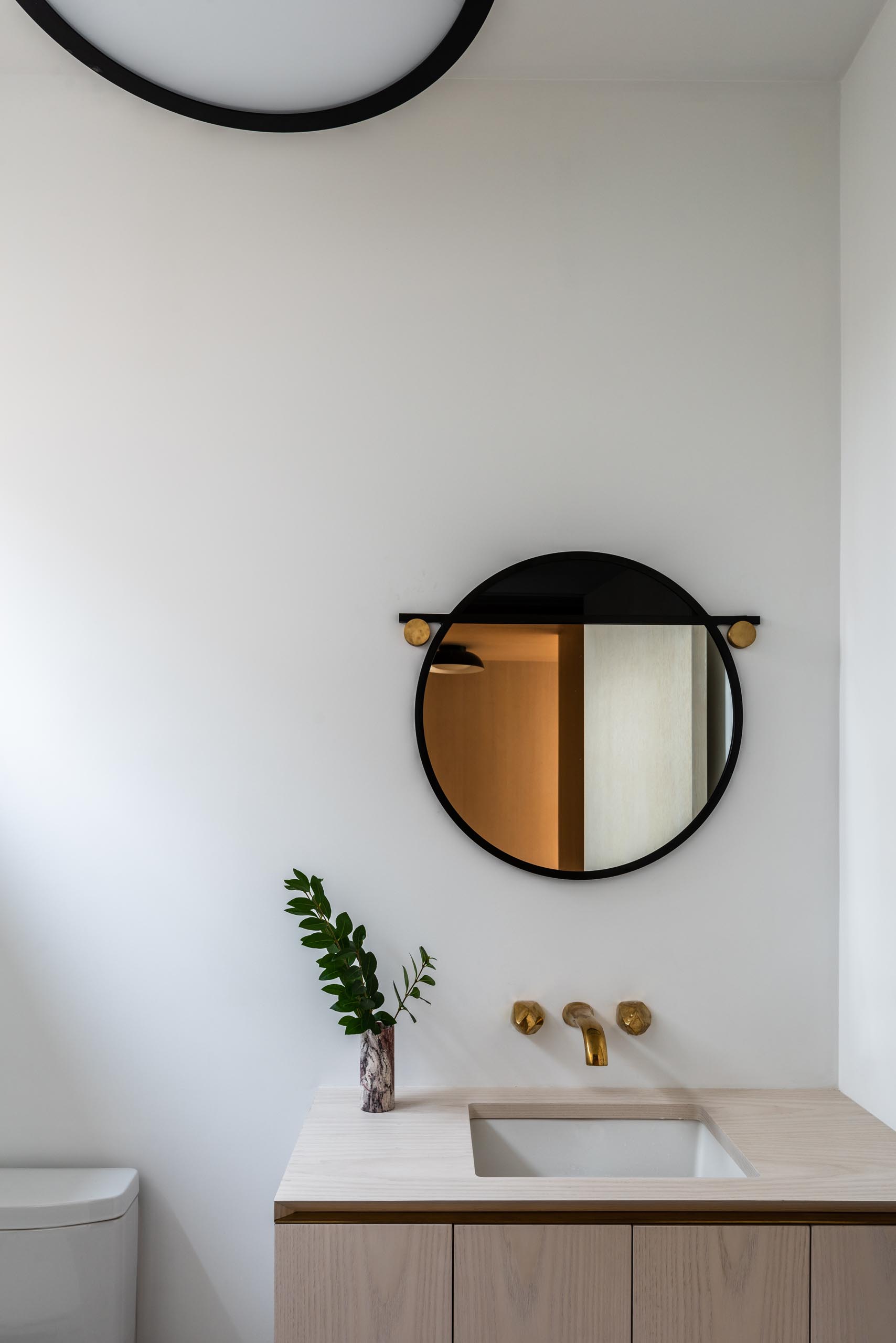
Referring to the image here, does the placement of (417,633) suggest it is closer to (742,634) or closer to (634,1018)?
(742,634)

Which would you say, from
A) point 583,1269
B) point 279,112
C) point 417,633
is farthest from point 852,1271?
point 279,112

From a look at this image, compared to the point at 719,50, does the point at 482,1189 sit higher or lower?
lower

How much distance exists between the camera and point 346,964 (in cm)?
152

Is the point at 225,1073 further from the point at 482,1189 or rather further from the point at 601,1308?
the point at 601,1308

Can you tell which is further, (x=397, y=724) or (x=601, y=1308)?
(x=397, y=724)

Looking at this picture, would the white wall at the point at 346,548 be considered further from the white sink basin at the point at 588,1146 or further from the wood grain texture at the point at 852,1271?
the wood grain texture at the point at 852,1271

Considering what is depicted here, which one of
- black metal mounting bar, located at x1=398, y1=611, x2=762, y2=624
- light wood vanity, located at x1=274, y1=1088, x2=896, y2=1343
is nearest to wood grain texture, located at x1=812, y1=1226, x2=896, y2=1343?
light wood vanity, located at x1=274, y1=1088, x2=896, y2=1343

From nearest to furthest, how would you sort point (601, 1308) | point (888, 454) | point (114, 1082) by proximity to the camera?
point (601, 1308), point (888, 454), point (114, 1082)

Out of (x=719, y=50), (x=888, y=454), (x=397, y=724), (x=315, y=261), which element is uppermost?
(x=719, y=50)

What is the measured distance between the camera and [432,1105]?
1.55 m

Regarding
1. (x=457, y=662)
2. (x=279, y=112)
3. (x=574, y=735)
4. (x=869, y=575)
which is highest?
(x=279, y=112)

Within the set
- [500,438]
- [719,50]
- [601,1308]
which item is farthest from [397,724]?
[719,50]

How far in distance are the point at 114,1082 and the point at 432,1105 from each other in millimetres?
554

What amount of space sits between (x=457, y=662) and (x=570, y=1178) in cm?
82
